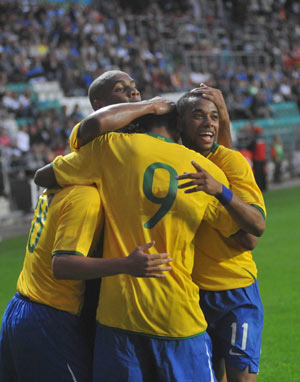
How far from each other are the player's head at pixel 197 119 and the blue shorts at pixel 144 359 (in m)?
1.00

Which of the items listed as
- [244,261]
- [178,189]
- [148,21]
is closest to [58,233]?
[178,189]

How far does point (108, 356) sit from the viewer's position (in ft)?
9.52

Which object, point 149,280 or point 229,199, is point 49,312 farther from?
point 229,199

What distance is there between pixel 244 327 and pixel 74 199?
1218 millimetres

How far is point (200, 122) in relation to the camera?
10.8 feet

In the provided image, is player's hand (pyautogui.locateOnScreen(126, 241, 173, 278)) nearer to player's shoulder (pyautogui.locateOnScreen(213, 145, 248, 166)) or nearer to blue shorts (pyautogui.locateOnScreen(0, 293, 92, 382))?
blue shorts (pyautogui.locateOnScreen(0, 293, 92, 382))

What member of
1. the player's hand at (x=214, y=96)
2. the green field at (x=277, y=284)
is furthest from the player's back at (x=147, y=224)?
the green field at (x=277, y=284)

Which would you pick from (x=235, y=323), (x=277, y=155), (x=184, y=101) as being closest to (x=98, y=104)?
(x=184, y=101)

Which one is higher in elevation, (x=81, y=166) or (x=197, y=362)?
(x=81, y=166)

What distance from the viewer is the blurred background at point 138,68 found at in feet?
54.7

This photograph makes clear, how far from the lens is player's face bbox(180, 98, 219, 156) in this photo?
3.27 m

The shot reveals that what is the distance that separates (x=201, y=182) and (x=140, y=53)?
21.7 metres

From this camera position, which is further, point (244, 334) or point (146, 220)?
point (244, 334)

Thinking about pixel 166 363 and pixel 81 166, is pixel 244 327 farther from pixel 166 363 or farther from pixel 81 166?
pixel 81 166
